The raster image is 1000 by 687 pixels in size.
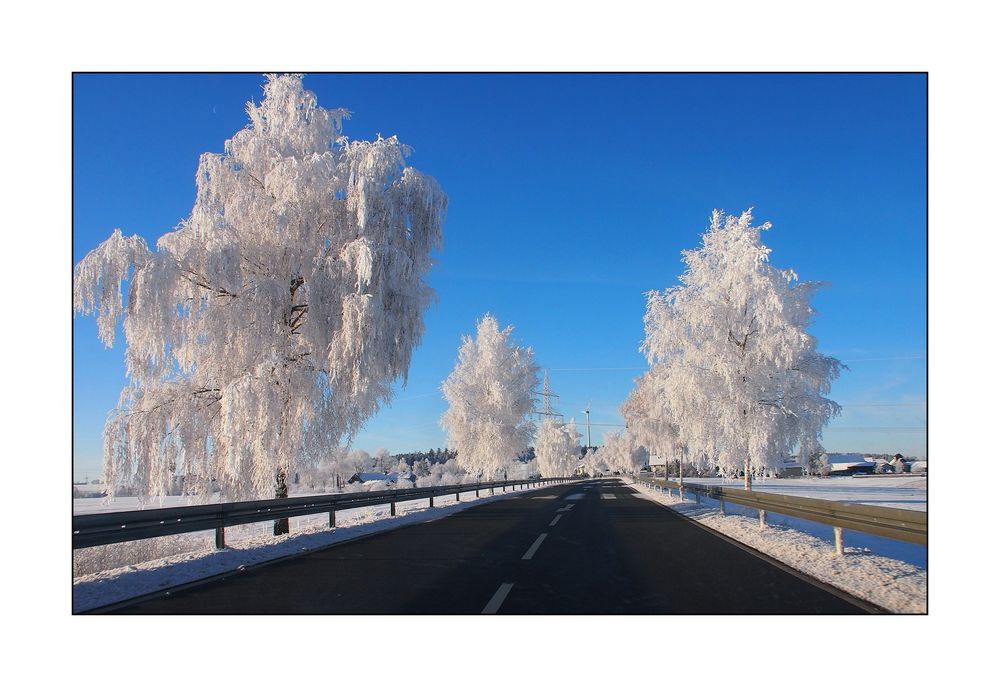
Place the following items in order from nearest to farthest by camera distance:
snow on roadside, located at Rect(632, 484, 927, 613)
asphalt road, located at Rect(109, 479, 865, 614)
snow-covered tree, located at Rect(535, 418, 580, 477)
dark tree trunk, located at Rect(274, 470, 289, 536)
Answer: asphalt road, located at Rect(109, 479, 865, 614) < snow on roadside, located at Rect(632, 484, 927, 613) < dark tree trunk, located at Rect(274, 470, 289, 536) < snow-covered tree, located at Rect(535, 418, 580, 477)

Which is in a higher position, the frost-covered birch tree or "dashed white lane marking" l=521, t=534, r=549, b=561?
the frost-covered birch tree

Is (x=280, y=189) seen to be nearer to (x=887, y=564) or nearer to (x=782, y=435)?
(x=887, y=564)

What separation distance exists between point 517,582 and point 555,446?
2942 inches

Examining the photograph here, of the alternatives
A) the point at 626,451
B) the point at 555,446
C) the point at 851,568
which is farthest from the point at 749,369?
the point at 626,451

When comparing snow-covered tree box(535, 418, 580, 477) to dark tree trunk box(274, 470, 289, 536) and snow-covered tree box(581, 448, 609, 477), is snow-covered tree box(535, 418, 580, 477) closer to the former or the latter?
dark tree trunk box(274, 470, 289, 536)


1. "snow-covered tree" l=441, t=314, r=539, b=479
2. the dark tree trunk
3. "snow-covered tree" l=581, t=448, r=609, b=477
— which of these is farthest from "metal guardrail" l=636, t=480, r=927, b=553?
"snow-covered tree" l=581, t=448, r=609, b=477

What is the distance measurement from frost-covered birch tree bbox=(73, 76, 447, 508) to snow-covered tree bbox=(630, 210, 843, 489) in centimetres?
939

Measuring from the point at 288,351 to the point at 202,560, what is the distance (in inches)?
228

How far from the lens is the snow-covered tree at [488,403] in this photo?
38312mm

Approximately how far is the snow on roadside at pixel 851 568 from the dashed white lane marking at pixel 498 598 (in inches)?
154

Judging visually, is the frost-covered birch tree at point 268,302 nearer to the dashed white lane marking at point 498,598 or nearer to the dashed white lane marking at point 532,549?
the dashed white lane marking at point 532,549

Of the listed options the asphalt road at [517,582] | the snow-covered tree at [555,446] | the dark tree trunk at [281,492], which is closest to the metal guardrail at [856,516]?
the asphalt road at [517,582]

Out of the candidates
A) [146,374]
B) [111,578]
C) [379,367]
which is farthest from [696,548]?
[146,374]

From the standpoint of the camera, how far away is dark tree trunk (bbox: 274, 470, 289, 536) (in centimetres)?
1460
